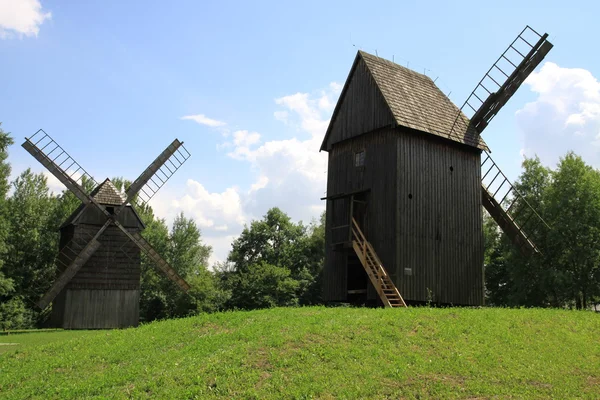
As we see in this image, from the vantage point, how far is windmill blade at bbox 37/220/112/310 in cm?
3087

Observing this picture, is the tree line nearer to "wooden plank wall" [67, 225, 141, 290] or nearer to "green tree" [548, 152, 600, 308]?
"green tree" [548, 152, 600, 308]

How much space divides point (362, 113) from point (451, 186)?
4700mm

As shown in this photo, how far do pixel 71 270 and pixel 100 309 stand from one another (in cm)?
283

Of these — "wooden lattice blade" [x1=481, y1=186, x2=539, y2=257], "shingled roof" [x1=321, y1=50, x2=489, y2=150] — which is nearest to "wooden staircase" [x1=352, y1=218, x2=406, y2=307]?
"shingled roof" [x1=321, y1=50, x2=489, y2=150]

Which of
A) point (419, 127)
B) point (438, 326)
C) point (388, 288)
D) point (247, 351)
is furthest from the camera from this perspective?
point (419, 127)

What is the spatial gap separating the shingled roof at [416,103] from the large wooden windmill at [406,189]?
0.06m

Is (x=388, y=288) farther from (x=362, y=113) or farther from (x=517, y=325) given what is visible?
(x=362, y=113)

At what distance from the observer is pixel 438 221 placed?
2244 cm

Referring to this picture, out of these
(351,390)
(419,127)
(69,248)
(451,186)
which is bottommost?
(351,390)

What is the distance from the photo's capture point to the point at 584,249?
33688 millimetres

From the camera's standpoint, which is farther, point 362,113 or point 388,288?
point 362,113

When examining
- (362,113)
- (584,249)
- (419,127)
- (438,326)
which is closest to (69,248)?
(362,113)

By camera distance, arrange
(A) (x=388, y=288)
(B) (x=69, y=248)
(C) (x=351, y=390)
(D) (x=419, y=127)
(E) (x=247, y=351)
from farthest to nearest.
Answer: (B) (x=69, y=248)
(D) (x=419, y=127)
(A) (x=388, y=288)
(E) (x=247, y=351)
(C) (x=351, y=390)

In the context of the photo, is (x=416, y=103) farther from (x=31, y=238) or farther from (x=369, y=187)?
(x=31, y=238)
